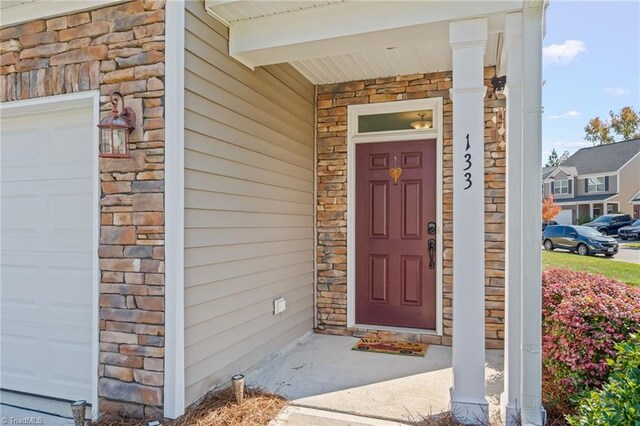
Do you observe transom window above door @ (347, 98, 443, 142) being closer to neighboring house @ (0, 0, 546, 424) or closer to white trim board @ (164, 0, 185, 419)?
neighboring house @ (0, 0, 546, 424)

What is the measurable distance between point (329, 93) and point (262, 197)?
159 centimetres

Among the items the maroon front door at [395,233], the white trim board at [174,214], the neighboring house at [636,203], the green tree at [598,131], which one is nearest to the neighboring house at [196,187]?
the white trim board at [174,214]

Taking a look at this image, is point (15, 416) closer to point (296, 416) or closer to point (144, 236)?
point (144, 236)

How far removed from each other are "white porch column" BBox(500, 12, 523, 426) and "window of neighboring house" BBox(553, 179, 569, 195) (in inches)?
1022

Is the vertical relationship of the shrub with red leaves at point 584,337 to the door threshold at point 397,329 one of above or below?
above

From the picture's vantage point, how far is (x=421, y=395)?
8.94 ft

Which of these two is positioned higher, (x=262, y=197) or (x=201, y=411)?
(x=262, y=197)

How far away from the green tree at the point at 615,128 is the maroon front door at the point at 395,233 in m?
29.3

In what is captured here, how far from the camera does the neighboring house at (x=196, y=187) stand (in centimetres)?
230

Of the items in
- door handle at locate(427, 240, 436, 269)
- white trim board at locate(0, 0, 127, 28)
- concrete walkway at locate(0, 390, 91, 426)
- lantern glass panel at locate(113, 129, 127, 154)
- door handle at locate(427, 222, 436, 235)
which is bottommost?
concrete walkway at locate(0, 390, 91, 426)

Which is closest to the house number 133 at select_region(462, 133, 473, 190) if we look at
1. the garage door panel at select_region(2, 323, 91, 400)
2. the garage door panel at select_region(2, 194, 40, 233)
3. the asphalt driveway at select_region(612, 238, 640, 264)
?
the garage door panel at select_region(2, 323, 91, 400)

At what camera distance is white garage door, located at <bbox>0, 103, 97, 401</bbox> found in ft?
8.73

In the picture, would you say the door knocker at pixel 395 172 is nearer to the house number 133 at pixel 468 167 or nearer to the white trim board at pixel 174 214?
the house number 133 at pixel 468 167

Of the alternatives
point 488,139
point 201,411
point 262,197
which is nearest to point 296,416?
point 201,411
